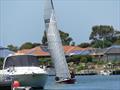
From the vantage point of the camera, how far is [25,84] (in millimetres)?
65938

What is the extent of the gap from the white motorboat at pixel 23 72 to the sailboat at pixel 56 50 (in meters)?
23.0

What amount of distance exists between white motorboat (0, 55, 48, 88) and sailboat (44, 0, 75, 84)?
23.0 m

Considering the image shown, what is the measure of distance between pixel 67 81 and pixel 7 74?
95.8 ft

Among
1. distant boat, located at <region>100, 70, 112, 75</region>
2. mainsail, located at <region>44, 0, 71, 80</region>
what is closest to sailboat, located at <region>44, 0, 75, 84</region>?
mainsail, located at <region>44, 0, 71, 80</region>

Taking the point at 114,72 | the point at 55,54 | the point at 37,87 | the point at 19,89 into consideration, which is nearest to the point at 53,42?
the point at 55,54

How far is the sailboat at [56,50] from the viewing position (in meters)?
91.9

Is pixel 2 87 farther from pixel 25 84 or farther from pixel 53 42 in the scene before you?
pixel 53 42

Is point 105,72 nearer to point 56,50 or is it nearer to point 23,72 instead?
point 56,50

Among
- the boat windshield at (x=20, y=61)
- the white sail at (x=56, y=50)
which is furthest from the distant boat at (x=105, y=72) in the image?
the boat windshield at (x=20, y=61)

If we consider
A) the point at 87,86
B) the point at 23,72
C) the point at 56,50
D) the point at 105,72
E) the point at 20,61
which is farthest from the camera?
the point at 105,72

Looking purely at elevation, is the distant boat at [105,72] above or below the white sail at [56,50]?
below

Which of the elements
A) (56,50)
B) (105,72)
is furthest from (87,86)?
(105,72)

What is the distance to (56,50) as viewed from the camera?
9194 centimetres

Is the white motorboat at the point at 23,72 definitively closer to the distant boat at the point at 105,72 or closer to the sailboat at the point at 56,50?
the sailboat at the point at 56,50
